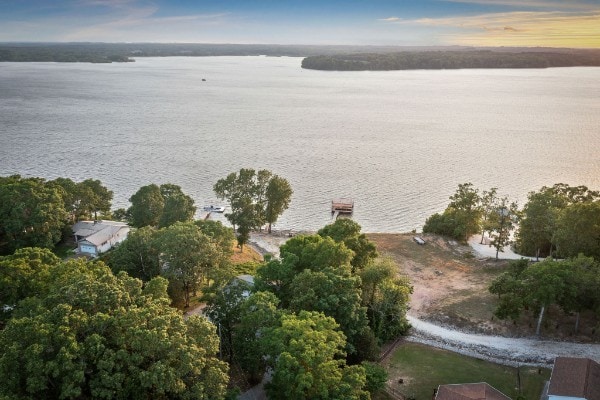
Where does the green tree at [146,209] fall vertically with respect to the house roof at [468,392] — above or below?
above

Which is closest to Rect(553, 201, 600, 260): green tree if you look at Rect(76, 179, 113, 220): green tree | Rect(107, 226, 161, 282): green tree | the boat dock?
Answer: the boat dock

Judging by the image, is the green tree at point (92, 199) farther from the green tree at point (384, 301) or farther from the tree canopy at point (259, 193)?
the green tree at point (384, 301)

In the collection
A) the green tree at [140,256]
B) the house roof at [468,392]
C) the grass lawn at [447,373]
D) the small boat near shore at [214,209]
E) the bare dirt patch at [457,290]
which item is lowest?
the grass lawn at [447,373]

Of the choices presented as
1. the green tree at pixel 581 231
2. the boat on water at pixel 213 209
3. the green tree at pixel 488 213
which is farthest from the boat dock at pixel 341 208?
the green tree at pixel 581 231

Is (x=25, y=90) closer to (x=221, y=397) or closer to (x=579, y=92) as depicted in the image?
(x=221, y=397)

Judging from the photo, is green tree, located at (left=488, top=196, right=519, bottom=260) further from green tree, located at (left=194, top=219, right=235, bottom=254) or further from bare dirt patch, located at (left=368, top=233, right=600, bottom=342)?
green tree, located at (left=194, top=219, right=235, bottom=254)

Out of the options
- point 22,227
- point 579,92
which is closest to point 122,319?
point 22,227
